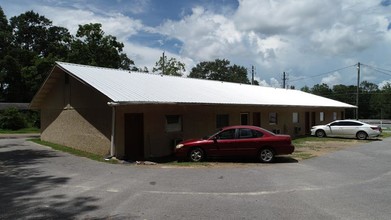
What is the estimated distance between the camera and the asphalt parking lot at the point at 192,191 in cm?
730

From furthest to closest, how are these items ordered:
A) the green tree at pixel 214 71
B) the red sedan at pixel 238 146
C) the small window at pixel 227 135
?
the green tree at pixel 214 71 < the small window at pixel 227 135 < the red sedan at pixel 238 146

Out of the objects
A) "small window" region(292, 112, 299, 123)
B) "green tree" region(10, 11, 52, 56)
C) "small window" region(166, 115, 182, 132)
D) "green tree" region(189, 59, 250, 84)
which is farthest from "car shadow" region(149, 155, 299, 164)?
"green tree" region(189, 59, 250, 84)

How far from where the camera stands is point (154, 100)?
16.5 metres

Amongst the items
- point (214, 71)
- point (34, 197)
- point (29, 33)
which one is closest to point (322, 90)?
point (214, 71)

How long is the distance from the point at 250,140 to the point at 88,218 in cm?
949

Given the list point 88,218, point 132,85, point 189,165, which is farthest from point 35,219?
point 132,85

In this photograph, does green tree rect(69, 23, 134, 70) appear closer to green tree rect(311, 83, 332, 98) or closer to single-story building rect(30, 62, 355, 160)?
single-story building rect(30, 62, 355, 160)

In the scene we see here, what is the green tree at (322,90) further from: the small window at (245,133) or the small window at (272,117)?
the small window at (245,133)

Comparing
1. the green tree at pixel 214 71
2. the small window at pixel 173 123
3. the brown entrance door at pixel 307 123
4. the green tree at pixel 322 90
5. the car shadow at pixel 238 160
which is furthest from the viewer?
the green tree at pixel 322 90

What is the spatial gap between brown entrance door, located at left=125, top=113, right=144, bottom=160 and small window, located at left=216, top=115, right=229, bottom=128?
6.24 metres

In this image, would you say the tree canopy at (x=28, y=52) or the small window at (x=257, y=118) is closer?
the small window at (x=257, y=118)

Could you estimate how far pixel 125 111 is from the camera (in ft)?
53.5

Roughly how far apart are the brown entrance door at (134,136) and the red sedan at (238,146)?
2.25 meters

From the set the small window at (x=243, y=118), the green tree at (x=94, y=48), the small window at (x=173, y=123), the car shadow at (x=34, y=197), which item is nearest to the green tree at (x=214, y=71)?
the green tree at (x=94, y=48)
